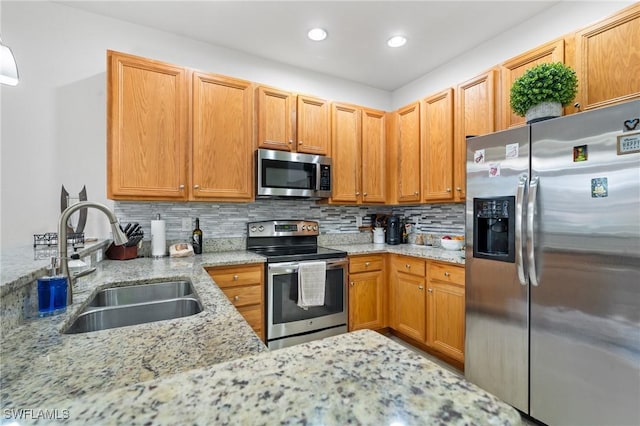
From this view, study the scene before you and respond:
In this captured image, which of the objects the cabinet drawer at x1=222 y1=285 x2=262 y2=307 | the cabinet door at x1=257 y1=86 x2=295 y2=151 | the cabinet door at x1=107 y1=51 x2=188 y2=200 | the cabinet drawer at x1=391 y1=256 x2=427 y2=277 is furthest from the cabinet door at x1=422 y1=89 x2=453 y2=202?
the cabinet door at x1=107 y1=51 x2=188 y2=200

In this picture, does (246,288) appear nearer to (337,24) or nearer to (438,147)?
(438,147)

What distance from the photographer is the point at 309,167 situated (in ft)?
9.22

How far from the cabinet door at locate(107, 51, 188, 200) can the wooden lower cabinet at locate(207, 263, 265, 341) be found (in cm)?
71

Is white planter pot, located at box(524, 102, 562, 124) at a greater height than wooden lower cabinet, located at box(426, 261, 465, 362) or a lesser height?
greater

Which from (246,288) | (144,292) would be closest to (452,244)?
(246,288)

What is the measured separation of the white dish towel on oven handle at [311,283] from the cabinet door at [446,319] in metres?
0.91

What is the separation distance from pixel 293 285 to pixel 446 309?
1243 mm

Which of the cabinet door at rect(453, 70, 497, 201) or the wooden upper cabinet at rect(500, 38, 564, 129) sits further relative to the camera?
the cabinet door at rect(453, 70, 497, 201)

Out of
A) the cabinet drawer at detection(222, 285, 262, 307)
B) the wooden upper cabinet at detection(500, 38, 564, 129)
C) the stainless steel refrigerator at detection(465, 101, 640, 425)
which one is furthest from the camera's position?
the cabinet drawer at detection(222, 285, 262, 307)

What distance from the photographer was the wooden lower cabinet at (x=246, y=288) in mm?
2195

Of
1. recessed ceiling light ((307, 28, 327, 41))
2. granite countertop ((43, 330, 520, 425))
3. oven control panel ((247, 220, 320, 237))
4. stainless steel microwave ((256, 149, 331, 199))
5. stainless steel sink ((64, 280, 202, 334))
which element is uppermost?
recessed ceiling light ((307, 28, 327, 41))

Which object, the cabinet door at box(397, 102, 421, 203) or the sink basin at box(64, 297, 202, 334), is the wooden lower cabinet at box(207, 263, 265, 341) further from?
the cabinet door at box(397, 102, 421, 203)

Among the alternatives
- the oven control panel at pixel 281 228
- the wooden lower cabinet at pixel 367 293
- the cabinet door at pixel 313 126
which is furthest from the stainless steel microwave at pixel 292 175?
the wooden lower cabinet at pixel 367 293

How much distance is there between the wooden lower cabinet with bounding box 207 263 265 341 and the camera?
2.20 m
